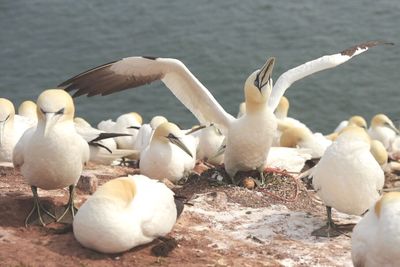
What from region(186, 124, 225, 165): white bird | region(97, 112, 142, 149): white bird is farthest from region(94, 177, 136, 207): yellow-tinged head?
region(97, 112, 142, 149): white bird

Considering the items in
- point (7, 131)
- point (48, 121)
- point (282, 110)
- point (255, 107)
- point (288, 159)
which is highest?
point (48, 121)

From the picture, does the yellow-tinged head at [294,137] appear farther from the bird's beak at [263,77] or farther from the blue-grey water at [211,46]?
the blue-grey water at [211,46]

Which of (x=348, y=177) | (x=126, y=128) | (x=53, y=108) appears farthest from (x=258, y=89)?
(x=126, y=128)

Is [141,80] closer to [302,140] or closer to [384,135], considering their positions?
[302,140]

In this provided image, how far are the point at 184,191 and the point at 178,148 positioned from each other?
1.04 m

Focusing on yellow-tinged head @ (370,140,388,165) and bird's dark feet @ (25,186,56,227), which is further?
yellow-tinged head @ (370,140,388,165)

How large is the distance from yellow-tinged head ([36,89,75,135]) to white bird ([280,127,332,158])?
466 cm

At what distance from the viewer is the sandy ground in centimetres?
461

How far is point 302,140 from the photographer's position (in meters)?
9.44

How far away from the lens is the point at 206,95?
707 cm

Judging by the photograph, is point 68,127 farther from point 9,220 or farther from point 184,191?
point 184,191

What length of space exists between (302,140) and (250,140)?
2744 millimetres

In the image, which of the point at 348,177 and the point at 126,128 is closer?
the point at 348,177

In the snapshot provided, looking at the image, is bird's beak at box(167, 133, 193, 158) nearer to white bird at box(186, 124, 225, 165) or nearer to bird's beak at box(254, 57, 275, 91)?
bird's beak at box(254, 57, 275, 91)
